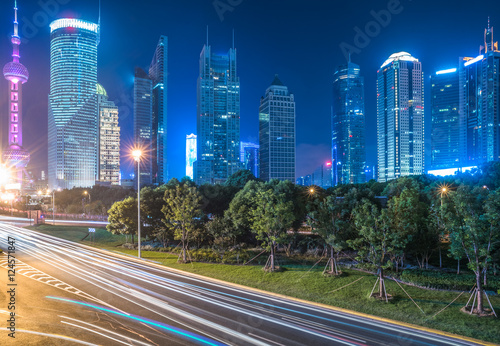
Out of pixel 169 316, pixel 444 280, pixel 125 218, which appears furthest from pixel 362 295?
pixel 125 218

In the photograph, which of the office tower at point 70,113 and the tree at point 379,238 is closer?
the tree at point 379,238

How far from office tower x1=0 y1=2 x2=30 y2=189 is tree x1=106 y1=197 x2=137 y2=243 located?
139042mm

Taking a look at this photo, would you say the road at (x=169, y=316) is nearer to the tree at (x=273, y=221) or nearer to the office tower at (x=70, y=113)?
the tree at (x=273, y=221)

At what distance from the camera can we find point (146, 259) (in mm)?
30250

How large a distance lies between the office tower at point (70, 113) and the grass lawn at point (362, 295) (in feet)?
626

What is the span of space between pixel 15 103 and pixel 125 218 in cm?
15453

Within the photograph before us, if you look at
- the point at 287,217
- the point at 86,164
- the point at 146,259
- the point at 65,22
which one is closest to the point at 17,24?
the point at 65,22

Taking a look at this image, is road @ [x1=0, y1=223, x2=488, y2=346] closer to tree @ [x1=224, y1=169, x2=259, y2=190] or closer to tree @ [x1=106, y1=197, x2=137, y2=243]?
tree @ [x1=106, y1=197, x2=137, y2=243]

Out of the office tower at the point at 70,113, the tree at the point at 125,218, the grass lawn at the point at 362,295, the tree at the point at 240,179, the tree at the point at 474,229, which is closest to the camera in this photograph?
the grass lawn at the point at 362,295

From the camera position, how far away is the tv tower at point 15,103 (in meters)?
143

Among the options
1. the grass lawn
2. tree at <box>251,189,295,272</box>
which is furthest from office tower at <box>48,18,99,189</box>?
tree at <box>251,189,295,272</box>

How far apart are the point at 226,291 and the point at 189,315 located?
4583 mm

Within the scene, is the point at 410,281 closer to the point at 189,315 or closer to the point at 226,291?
the point at 226,291

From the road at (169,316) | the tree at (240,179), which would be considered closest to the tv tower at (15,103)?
the tree at (240,179)
